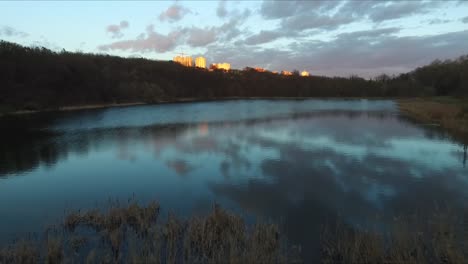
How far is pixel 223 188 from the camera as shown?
11.2 meters

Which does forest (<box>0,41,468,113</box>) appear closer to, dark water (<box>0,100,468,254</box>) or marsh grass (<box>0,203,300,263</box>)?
dark water (<box>0,100,468,254</box>)

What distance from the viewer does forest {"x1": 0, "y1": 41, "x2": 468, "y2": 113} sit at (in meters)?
51.7

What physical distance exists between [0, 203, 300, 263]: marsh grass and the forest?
44.8 metres

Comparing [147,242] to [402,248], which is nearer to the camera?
[402,248]

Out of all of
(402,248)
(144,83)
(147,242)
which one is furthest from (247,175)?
(144,83)

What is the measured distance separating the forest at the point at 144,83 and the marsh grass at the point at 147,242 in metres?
44.8

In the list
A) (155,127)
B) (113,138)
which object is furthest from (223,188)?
(155,127)

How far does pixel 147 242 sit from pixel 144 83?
78.2 meters

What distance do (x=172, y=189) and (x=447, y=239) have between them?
8.14 m

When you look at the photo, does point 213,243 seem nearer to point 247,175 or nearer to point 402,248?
point 402,248

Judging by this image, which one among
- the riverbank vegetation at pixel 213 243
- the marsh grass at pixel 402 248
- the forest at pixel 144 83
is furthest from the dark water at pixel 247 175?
the forest at pixel 144 83

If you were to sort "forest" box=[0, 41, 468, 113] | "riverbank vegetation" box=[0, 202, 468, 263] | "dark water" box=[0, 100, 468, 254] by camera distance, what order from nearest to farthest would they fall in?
"riverbank vegetation" box=[0, 202, 468, 263], "dark water" box=[0, 100, 468, 254], "forest" box=[0, 41, 468, 113]

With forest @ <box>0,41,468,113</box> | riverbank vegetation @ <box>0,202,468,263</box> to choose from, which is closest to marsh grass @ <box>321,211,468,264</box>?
riverbank vegetation @ <box>0,202,468,263</box>

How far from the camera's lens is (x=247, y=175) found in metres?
12.8
